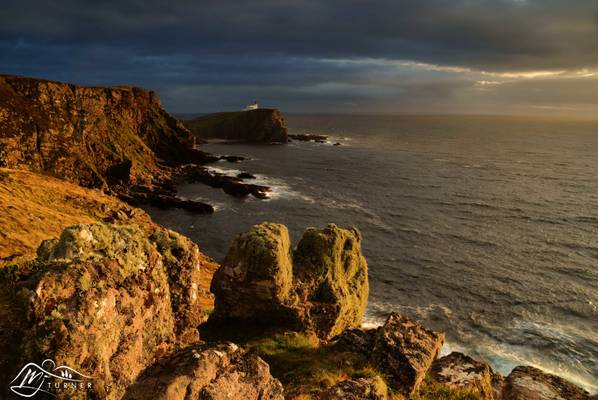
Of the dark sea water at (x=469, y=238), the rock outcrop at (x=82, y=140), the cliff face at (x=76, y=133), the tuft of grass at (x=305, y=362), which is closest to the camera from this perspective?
the tuft of grass at (x=305, y=362)

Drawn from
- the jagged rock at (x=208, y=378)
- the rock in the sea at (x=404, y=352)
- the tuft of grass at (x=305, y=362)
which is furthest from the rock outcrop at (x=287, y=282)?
the jagged rock at (x=208, y=378)

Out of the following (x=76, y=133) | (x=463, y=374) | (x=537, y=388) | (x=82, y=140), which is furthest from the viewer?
(x=82, y=140)

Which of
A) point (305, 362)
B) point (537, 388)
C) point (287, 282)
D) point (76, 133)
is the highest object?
point (76, 133)

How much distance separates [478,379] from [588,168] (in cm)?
13617

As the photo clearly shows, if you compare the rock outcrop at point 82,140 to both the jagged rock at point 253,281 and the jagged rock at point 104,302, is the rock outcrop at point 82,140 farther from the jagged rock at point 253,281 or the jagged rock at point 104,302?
the jagged rock at point 104,302

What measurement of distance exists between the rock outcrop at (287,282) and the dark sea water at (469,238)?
48.0 feet

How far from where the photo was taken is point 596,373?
3064cm

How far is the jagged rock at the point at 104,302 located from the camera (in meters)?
6.73

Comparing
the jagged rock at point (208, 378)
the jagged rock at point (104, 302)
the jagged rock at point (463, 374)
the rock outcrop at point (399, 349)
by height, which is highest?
the jagged rock at point (104, 302)

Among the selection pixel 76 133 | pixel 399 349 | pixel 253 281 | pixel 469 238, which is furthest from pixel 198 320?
pixel 76 133

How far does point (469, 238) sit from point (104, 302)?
201ft

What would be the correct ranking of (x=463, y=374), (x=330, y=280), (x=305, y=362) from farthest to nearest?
(x=330, y=280), (x=463, y=374), (x=305, y=362)

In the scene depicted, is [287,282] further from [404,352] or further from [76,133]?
[76,133]

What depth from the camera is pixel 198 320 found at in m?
11.6
